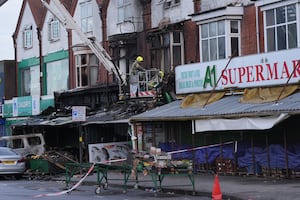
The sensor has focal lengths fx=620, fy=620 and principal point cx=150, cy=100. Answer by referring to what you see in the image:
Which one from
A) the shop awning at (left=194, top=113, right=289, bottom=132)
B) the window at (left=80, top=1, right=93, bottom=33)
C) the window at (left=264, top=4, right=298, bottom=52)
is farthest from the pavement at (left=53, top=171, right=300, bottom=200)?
the window at (left=80, top=1, right=93, bottom=33)

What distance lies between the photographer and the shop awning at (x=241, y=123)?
59.9ft

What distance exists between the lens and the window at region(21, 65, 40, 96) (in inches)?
1571

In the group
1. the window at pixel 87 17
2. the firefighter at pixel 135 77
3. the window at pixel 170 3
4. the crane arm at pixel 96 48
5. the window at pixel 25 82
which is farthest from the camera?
the window at pixel 25 82

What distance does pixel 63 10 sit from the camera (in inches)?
1268

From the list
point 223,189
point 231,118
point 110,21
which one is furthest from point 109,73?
point 223,189

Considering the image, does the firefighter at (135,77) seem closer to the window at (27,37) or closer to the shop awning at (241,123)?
the shop awning at (241,123)

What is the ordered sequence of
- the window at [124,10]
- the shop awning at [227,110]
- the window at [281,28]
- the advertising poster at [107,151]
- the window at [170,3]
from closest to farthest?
the shop awning at [227,110]
the window at [281,28]
the advertising poster at [107,151]
the window at [170,3]
the window at [124,10]

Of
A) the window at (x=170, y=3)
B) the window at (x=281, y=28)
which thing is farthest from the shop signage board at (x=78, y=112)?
the window at (x=281, y=28)

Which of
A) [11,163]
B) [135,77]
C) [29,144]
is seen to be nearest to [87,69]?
[29,144]

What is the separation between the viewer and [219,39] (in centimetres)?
2512

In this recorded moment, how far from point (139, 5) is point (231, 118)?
12.1 meters

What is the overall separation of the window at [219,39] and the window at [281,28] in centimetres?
155

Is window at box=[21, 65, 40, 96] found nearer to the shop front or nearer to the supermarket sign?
the shop front

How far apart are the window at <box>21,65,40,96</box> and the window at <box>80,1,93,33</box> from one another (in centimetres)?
647
